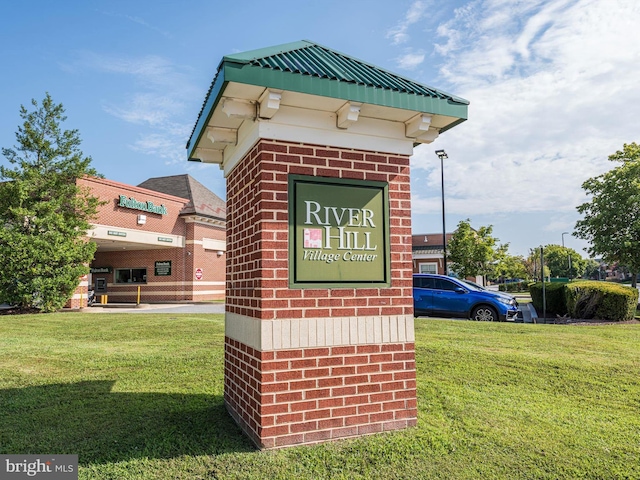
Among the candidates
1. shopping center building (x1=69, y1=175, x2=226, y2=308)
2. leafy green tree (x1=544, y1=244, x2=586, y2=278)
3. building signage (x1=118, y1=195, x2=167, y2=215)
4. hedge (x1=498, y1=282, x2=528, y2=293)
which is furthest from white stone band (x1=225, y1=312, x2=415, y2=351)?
leafy green tree (x1=544, y1=244, x2=586, y2=278)

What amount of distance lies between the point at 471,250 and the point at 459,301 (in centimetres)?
1913

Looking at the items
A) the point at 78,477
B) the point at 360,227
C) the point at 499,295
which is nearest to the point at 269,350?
the point at 360,227

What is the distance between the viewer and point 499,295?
1478 centimetres

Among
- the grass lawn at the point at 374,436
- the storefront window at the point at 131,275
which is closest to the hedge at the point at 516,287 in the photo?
the storefront window at the point at 131,275

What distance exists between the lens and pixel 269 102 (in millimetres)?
3895

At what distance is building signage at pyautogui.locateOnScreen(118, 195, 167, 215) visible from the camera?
85.7 ft

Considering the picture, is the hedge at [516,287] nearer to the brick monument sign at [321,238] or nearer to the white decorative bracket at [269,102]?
the brick monument sign at [321,238]

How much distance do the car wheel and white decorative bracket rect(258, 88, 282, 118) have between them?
12.5 metres

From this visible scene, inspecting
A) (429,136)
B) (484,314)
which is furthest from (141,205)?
(429,136)

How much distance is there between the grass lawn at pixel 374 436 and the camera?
3.74 metres

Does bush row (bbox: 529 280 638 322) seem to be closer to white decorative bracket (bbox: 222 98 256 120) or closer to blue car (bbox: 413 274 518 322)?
blue car (bbox: 413 274 518 322)

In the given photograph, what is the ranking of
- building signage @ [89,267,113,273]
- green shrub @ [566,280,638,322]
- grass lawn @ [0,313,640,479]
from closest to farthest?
1. grass lawn @ [0,313,640,479]
2. green shrub @ [566,280,638,322]
3. building signage @ [89,267,113,273]

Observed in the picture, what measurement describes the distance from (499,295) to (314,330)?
12157mm

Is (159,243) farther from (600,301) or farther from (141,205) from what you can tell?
(600,301)
